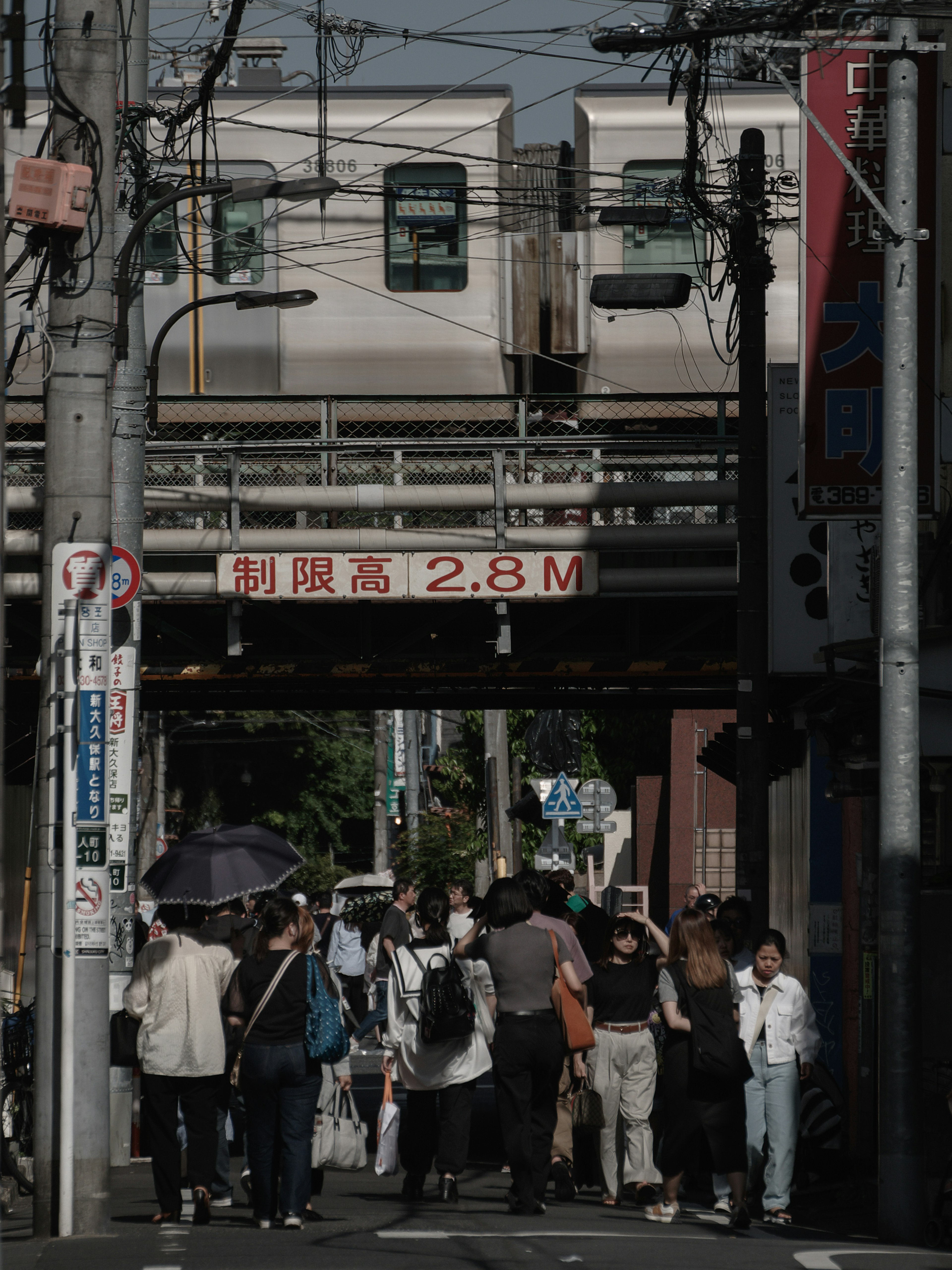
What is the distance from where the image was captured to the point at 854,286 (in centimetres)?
1122

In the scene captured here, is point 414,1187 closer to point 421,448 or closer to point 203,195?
point 203,195

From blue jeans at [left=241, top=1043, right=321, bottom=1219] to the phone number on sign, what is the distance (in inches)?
188

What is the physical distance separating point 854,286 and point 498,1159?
6.27 metres

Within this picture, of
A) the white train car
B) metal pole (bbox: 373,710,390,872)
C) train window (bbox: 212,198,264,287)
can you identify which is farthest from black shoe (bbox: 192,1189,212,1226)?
→ metal pole (bbox: 373,710,390,872)

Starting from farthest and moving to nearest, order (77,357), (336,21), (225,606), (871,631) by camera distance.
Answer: (225,606), (336,21), (871,631), (77,357)

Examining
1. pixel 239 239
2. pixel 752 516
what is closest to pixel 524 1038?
pixel 752 516

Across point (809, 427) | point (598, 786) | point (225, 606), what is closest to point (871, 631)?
point (809, 427)

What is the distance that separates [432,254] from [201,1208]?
35.4ft

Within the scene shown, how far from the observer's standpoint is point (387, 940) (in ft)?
54.2

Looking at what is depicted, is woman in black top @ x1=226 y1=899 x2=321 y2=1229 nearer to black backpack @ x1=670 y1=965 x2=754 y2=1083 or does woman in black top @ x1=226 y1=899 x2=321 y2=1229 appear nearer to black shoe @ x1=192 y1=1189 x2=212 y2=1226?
black shoe @ x1=192 y1=1189 x2=212 y2=1226

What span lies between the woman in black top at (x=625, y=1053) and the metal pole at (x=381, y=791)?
102 feet

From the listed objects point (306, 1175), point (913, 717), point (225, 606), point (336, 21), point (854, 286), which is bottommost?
point (306, 1175)

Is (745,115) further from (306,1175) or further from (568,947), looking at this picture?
(306,1175)

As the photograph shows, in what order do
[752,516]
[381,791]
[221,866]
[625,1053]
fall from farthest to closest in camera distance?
[381,791]
[752,516]
[221,866]
[625,1053]
